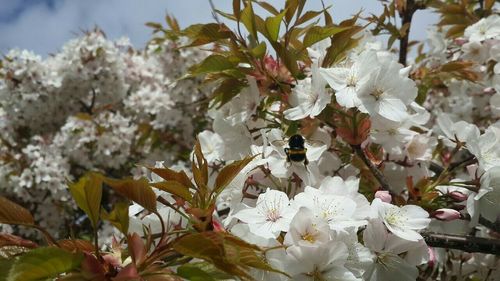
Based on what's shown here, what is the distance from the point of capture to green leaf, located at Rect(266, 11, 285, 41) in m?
1.51

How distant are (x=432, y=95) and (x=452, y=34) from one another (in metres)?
1.40

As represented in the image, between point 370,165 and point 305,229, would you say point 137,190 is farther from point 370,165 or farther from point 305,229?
point 370,165

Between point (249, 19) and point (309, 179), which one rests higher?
point (249, 19)

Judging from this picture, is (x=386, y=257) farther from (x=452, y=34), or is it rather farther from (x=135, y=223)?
(x=452, y=34)

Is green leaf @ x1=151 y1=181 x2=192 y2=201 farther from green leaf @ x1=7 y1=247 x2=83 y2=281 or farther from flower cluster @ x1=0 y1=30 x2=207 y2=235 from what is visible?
flower cluster @ x1=0 y1=30 x2=207 y2=235

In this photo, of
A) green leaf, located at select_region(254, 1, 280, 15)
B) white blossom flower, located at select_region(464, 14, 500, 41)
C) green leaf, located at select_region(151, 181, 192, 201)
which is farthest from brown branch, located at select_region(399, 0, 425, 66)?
green leaf, located at select_region(151, 181, 192, 201)

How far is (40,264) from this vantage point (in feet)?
2.71

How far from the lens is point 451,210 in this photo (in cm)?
137

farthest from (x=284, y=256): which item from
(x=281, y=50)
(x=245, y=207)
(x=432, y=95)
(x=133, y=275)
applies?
(x=432, y=95)

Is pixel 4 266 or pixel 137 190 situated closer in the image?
pixel 4 266

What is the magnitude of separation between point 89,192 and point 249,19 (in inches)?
35.4

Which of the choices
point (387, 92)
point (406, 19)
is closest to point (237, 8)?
point (387, 92)

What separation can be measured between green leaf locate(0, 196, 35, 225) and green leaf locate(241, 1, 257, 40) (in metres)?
0.92

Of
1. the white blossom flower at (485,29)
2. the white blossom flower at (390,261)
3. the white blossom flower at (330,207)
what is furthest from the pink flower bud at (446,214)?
the white blossom flower at (485,29)
